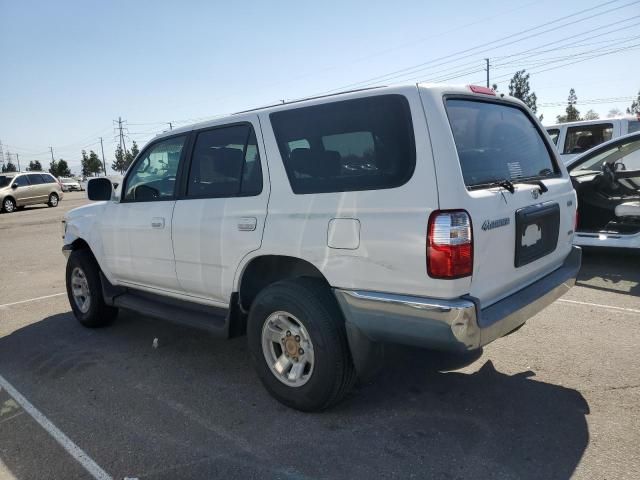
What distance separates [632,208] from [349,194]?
17.0ft

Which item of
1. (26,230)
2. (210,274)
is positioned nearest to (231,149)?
(210,274)

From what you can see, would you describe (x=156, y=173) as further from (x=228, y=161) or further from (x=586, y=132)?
(x=586, y=132)

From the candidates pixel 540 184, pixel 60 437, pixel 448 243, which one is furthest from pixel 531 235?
pixel 60 437

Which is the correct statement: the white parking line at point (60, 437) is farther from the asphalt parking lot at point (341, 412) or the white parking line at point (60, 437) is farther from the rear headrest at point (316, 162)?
the rear headrest at point (316, 162)

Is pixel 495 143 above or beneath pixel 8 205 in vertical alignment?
above

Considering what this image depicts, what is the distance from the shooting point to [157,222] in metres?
4.19

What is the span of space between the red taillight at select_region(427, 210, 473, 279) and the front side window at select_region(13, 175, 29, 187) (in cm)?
2516

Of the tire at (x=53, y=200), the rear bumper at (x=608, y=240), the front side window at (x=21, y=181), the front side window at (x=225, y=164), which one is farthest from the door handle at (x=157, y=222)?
the tire at (x=53, y=200)

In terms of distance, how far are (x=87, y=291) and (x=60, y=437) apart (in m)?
2.38

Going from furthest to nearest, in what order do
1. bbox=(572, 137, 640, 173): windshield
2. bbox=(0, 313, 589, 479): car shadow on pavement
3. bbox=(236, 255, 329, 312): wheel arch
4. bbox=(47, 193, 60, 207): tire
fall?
bbox=(47, 193, 60, 207): tire, bbox=(572, 137, 640, 173): windshield, bbox=(236, 255, 329, 312): wheel arch, bbox=(0, 313, 589, 479): car shadow on pavement

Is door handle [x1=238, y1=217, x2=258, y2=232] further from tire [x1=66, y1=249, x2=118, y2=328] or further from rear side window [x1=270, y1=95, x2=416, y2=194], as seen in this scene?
tire [x1=66, y1=249, x2=118, y2=328]

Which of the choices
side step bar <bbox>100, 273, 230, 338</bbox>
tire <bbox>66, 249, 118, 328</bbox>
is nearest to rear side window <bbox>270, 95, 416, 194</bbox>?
side step bar <bbox>100, 273, 230, 338</bbox>

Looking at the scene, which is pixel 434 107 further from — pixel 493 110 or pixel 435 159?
pixel 493 110

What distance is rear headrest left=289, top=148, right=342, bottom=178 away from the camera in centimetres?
309
